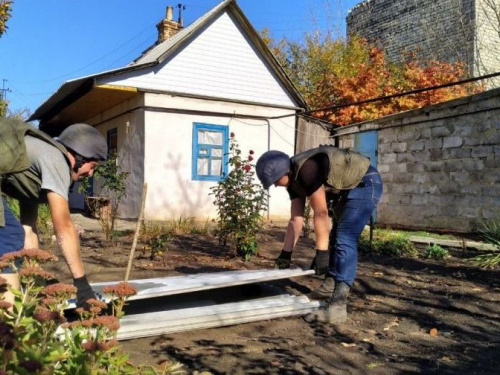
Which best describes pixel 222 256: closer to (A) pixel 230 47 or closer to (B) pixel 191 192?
(B) pixel 191 192

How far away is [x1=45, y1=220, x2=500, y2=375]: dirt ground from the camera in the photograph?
116 inches

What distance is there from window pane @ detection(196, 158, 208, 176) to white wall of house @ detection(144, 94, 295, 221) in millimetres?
235

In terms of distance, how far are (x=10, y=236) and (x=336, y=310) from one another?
2.44 metres

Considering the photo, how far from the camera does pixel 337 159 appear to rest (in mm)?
3842

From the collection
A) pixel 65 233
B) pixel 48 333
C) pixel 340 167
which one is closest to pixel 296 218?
pixel 340 167

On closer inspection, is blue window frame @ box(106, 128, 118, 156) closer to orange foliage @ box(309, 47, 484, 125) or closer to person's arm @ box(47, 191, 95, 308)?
orange foliage @ box(309, 47, 484, 125)

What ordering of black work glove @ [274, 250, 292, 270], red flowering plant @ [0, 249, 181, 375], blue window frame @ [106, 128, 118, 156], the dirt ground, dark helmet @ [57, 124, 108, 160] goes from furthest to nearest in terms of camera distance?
blue window frame @ [106, 128, 118, 156]
black work glove @ [274, 250, 292, 270]
the dirt ground
dark helmet @ [57, 124, 108, 160]
red flowering plant @ [0, 249, 181, 375]

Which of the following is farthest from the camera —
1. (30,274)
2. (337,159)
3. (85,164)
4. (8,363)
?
(337,159)

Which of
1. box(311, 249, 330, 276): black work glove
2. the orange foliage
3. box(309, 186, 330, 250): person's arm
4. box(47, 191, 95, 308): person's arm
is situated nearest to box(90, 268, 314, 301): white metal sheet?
box(311, 249, 330, 276): black work glove

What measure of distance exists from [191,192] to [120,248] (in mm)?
4627

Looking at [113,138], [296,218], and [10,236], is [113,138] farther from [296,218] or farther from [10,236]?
[10,236]

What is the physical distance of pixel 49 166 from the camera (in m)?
2.54

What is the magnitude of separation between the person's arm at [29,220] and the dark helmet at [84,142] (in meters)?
0.56

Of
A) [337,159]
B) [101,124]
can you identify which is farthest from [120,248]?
[101,124]
